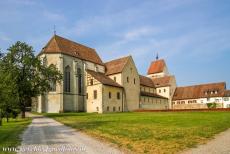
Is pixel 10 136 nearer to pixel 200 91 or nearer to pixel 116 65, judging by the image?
pixel 116 65

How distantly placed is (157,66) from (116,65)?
1533 inches

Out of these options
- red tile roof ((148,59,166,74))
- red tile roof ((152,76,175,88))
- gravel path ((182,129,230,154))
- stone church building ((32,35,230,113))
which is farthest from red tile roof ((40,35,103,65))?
gravel path ((182,129,230,154))

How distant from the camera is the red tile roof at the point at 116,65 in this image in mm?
61931

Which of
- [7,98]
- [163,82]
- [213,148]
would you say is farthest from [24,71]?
[163,82]

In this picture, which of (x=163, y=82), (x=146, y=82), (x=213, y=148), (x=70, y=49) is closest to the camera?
(x=213, y=148)

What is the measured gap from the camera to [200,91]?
83.8 metres

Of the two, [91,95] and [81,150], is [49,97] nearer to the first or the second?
[91,95]

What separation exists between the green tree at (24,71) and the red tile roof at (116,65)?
71.9 ft

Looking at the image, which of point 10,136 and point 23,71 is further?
point 23,71

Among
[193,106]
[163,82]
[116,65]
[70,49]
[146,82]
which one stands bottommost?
[193,106]

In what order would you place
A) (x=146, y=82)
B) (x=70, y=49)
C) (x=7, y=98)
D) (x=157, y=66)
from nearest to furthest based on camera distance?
(x=7, y=98)
(x=70, y=49)
(x=146, y=82)
(x=157, y=66)

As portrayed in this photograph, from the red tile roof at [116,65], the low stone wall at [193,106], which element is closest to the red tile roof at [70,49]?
the red tile roof at [116,65]

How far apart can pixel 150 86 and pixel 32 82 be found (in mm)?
44463

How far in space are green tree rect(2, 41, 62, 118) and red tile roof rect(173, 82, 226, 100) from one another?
54362 millimetres
